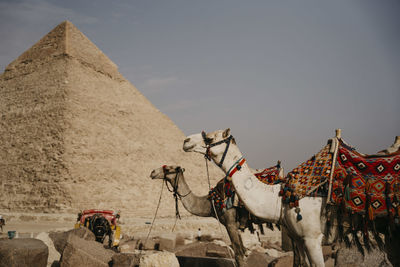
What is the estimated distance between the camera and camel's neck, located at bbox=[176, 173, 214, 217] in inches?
238

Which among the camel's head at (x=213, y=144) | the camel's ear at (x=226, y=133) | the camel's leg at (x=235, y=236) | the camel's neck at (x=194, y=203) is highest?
the camel's ear at (x=226, y=133)

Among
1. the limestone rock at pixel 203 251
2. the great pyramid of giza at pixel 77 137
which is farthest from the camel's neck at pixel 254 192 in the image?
the great pyramid of giza at pixel 77 137

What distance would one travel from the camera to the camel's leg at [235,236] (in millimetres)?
5164

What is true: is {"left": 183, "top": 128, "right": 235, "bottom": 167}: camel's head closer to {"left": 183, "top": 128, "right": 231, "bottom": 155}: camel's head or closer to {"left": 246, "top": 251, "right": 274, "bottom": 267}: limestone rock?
{"left": 183, "top": 128, "right": 231, "bottom": 155}: camel's head

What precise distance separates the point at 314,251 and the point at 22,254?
12.0ft

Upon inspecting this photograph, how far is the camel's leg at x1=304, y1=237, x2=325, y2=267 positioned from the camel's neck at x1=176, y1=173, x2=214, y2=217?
2811 mm

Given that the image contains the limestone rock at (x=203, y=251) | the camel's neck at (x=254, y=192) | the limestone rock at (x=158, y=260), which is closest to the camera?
the camel's neck at (x=254, y=192)

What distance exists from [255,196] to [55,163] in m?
40.3

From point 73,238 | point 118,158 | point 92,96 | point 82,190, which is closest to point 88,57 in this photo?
point 92,96

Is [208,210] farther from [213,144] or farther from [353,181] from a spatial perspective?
[353,181]

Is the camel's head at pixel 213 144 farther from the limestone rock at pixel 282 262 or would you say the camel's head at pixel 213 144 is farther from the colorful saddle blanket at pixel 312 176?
the limestone rock at pixel 282 262

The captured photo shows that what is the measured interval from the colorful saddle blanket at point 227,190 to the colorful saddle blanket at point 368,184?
51.6 inches

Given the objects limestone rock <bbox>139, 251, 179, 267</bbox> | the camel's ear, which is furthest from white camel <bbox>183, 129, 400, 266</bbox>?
limestone rock <bbox>139, 251, 179, 267</bbox>

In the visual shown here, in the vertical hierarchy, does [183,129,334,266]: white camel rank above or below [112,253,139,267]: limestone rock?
above
